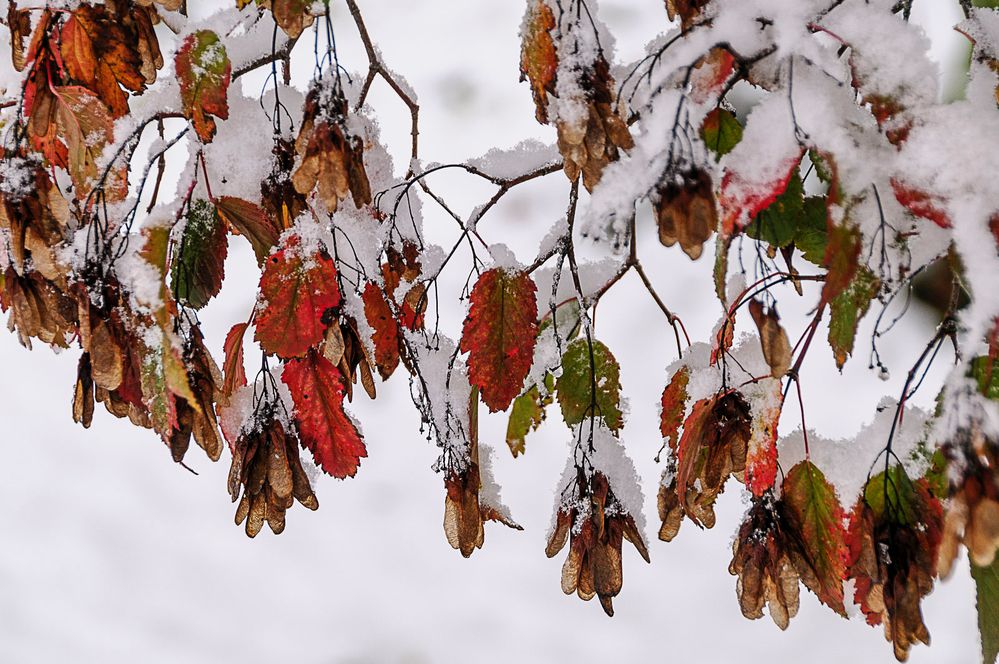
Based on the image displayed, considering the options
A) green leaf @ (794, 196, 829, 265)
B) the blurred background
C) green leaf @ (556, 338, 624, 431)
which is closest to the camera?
green leaf @ (794, 196, 829, 265)

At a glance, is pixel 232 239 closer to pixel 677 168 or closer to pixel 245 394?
pixel 245 394

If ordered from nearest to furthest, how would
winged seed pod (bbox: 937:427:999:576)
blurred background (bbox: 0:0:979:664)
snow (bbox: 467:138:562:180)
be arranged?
winged seed pod (bbox: 937:427:999:576) → snow (bbox: 467:138:562:180) → blurred background (bbox: 0:0:979:664)

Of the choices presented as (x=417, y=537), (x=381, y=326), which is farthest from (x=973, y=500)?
(x=417, y=537)

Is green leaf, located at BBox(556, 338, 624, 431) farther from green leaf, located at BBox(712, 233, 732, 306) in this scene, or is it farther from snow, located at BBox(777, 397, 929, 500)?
green leaf, located at BBox(712, 233, 732, 306)

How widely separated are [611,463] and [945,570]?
30 cm

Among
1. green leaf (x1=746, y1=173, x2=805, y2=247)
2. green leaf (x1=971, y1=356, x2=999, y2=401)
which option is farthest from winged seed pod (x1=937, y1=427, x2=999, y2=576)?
green leaf (x1=746, y1=173, x2=805, y2=247)

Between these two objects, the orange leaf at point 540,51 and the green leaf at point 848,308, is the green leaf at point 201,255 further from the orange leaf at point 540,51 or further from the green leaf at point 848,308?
the green leaf at point 848,308

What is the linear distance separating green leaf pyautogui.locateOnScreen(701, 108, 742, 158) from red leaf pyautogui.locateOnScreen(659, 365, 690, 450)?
195mm

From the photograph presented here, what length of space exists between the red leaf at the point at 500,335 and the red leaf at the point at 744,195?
0.22 meters

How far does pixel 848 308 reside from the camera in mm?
529

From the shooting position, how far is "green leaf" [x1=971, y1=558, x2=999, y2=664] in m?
0.46

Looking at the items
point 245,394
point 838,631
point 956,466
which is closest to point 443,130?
point 245,394

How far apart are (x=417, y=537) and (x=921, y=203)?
1.07 m

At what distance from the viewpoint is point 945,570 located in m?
0.36
